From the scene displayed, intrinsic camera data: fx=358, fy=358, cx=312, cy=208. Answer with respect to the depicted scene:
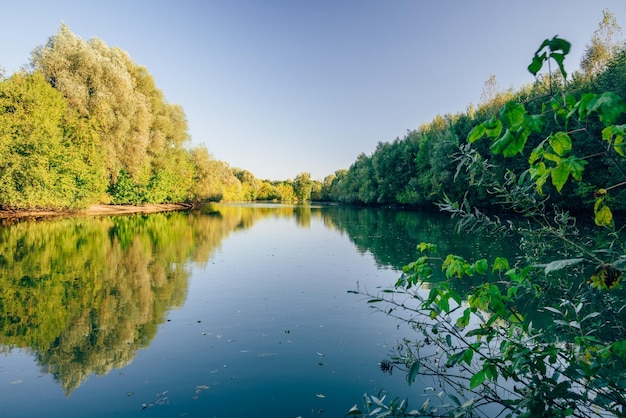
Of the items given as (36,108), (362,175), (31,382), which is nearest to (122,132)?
(36,108)

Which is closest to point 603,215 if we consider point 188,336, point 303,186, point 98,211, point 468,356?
point 468,356

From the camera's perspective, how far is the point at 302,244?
80.8 feet

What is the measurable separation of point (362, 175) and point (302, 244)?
238 feet

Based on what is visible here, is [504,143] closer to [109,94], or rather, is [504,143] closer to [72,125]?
[72,125]

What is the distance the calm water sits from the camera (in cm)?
600

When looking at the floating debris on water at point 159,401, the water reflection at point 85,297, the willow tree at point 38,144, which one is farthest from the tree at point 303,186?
the floating debris on water at point 159,401

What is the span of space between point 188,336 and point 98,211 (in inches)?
1940

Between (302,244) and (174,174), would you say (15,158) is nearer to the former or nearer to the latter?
(302,244)

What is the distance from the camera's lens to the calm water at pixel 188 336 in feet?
19.7

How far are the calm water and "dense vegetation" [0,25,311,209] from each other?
2057 cm

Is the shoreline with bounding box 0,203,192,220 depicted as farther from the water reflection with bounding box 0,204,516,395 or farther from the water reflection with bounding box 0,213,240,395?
the water reflection with bounding box 0,213,240,395

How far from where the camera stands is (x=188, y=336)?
28.3ft

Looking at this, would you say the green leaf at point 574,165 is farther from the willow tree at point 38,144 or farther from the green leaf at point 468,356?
the willow tree at point 38,144

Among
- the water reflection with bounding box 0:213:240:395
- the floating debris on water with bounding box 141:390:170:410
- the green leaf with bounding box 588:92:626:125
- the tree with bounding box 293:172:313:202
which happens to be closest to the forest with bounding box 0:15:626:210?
the water reflection with bounding box 0:213:240:395
